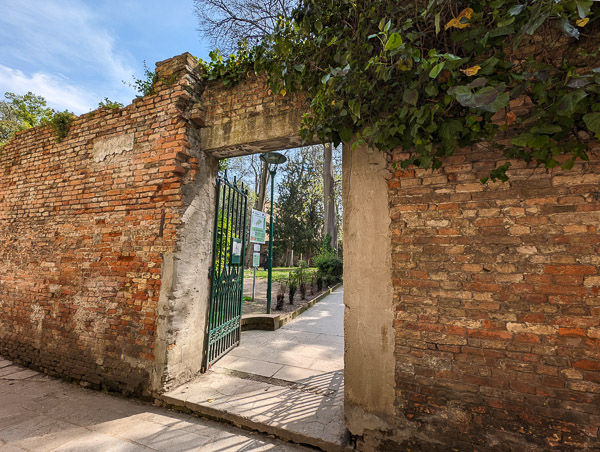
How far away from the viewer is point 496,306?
2.23 metres

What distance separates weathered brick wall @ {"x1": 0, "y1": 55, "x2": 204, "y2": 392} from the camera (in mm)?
3604

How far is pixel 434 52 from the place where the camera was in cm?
185

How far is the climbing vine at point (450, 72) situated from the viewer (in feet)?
5.98

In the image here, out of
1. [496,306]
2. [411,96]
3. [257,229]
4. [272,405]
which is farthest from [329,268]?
[411,96]

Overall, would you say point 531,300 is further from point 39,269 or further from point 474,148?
point 39,269

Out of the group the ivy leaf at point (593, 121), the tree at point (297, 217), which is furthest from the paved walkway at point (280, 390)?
the tree at point (297, 217)

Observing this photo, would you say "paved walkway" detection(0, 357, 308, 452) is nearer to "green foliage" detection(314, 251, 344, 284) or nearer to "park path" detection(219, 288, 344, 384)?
"park path" detection(219, 288, 344, 384)

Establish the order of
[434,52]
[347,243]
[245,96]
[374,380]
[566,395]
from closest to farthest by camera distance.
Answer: [434,52] → [566,395] → [374,380] → [347,243] → [245,96]

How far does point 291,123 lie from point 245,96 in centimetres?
89

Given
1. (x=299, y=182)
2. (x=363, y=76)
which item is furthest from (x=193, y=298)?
(x=299, y=182)

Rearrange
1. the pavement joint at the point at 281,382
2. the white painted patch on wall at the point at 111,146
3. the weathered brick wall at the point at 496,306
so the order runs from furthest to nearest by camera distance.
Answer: the white painted patch on wall at the point at 111,146 < the pavement joint at the point at 281,382 < the weathered brick wall at the point at 496,306

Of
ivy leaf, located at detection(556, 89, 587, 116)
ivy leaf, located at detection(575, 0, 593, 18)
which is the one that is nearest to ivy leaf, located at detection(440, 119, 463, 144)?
ivy leaf, located at detection(556, 89, 587, 116)

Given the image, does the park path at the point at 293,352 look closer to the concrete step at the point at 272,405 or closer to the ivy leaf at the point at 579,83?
the concrete step at the point at 272,405

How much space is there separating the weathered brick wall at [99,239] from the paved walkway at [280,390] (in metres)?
0.92
